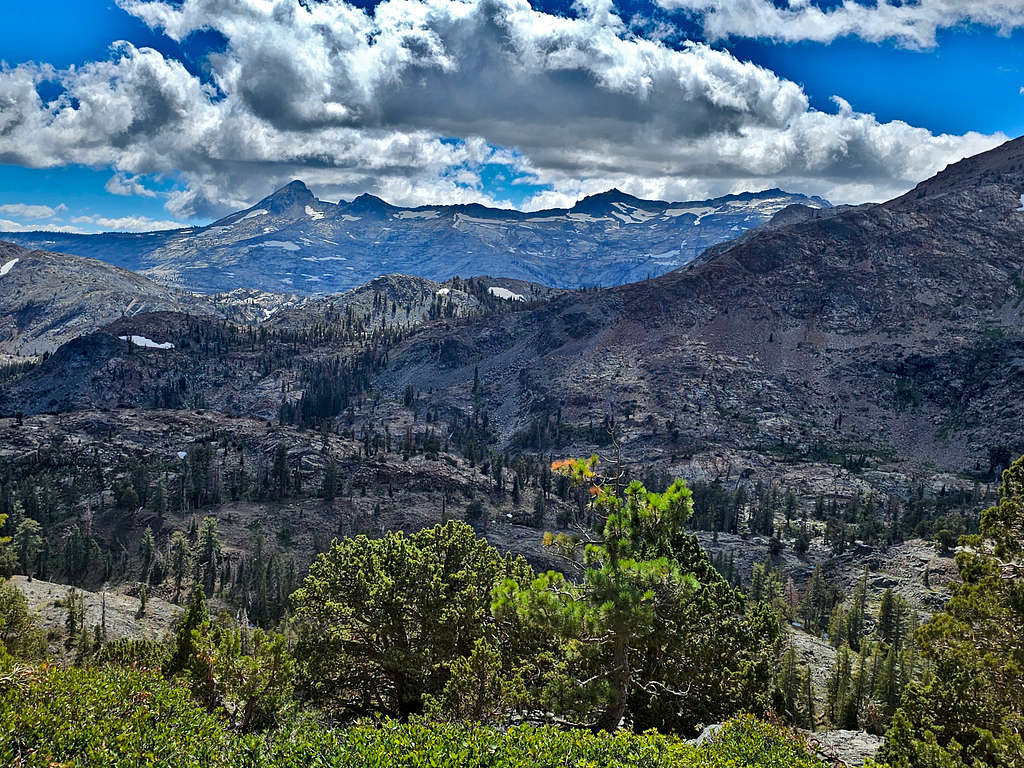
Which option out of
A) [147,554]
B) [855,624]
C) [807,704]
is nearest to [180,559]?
[147,554]

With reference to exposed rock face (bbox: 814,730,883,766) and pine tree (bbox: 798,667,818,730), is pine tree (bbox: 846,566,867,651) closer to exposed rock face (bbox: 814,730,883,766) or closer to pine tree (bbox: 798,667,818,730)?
pine tree (bbox: 798,667,818,730)

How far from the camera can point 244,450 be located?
5374 inches

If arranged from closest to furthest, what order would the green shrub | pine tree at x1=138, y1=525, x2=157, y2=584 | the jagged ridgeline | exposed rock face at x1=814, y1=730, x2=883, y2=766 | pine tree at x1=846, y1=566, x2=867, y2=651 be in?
the green shrub → the jagged ridgeline → exposed rock face at x1=814, y1=730, x2=883, y2=766 → pine tree at x1=846, y1=566, x2=867, y2=651 → pine tree at x1=138, y1=525, x2=157, y2=584

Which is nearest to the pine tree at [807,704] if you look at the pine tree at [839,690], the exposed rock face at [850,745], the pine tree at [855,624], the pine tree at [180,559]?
the pine tree at [839,690]

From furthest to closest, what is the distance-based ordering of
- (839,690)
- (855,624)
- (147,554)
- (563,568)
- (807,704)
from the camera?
(563,568), (147,554), (855,624), (807,704), (839,690)

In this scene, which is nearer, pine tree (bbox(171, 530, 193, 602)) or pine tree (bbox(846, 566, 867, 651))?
pine tree (bbox(846, 566, 867, 651))

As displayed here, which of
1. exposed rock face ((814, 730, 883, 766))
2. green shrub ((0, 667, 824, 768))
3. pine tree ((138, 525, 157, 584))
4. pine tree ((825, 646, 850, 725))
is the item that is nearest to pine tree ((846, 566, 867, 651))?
pine tree ((825, 646, 850, 725))

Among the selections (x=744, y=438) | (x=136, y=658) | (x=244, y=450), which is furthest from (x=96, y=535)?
(x=744, y=438)

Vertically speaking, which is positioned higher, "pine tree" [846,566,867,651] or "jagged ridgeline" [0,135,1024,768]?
"jagged ridgeline" [0,135,1024,768]

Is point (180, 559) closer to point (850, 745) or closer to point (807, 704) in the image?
point (807, 704)

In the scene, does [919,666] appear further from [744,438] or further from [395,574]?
[744,438]

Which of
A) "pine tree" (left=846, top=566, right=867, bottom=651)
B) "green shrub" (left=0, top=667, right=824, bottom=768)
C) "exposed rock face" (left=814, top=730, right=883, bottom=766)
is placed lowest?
"pine tree" (left=846, top=566, right=867, bottom=651)

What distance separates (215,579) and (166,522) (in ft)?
61.7

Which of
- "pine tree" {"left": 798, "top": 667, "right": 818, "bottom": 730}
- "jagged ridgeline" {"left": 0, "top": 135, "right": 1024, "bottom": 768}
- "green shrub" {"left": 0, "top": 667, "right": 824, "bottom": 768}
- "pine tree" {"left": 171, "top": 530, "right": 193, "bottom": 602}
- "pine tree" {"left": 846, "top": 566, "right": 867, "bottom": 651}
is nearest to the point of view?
"green shrub" {"left": 0, "top": 667, "right": 824, "bottom": 768}
